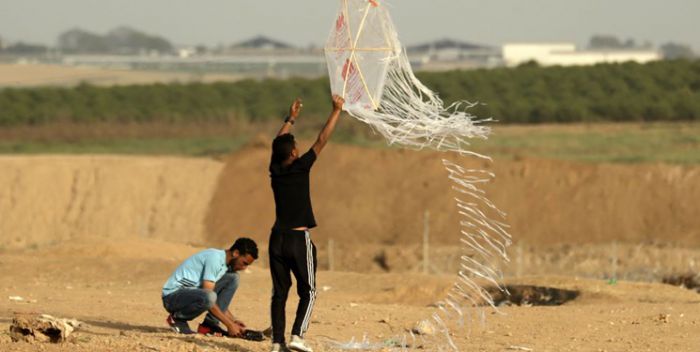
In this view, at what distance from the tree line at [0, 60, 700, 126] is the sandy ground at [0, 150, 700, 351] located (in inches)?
552

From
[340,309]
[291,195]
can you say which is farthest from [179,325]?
[340,309]

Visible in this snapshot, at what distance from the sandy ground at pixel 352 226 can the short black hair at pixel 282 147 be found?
16.2ft

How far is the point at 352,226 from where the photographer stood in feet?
125

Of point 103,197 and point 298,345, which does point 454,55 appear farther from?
point 298,345

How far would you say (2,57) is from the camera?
12975cm

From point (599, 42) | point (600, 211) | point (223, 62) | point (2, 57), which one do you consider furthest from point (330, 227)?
point (599, 42)

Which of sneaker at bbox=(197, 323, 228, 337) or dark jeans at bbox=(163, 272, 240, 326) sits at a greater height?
dark jeans at bbox=(163, 272, 240, 326)

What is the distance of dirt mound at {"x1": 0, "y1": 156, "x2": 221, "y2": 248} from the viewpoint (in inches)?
1528

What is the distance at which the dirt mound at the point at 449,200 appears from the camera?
119 ft

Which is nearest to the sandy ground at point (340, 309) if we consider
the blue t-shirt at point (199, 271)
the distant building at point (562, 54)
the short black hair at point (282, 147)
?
the blue t-shirt at point (199, 271)

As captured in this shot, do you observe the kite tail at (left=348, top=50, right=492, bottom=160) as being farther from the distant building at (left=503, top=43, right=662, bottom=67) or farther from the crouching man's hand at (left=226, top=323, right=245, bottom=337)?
the distant building at (left=503, top=43, right=662, bottom=67)

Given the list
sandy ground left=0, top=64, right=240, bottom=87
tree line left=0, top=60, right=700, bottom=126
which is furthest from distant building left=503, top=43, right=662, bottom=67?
tree line left=0, top=60, right=700, bottom=126

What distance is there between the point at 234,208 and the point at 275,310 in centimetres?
2900

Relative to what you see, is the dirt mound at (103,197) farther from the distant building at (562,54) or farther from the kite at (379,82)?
the distant building at (562,54)
